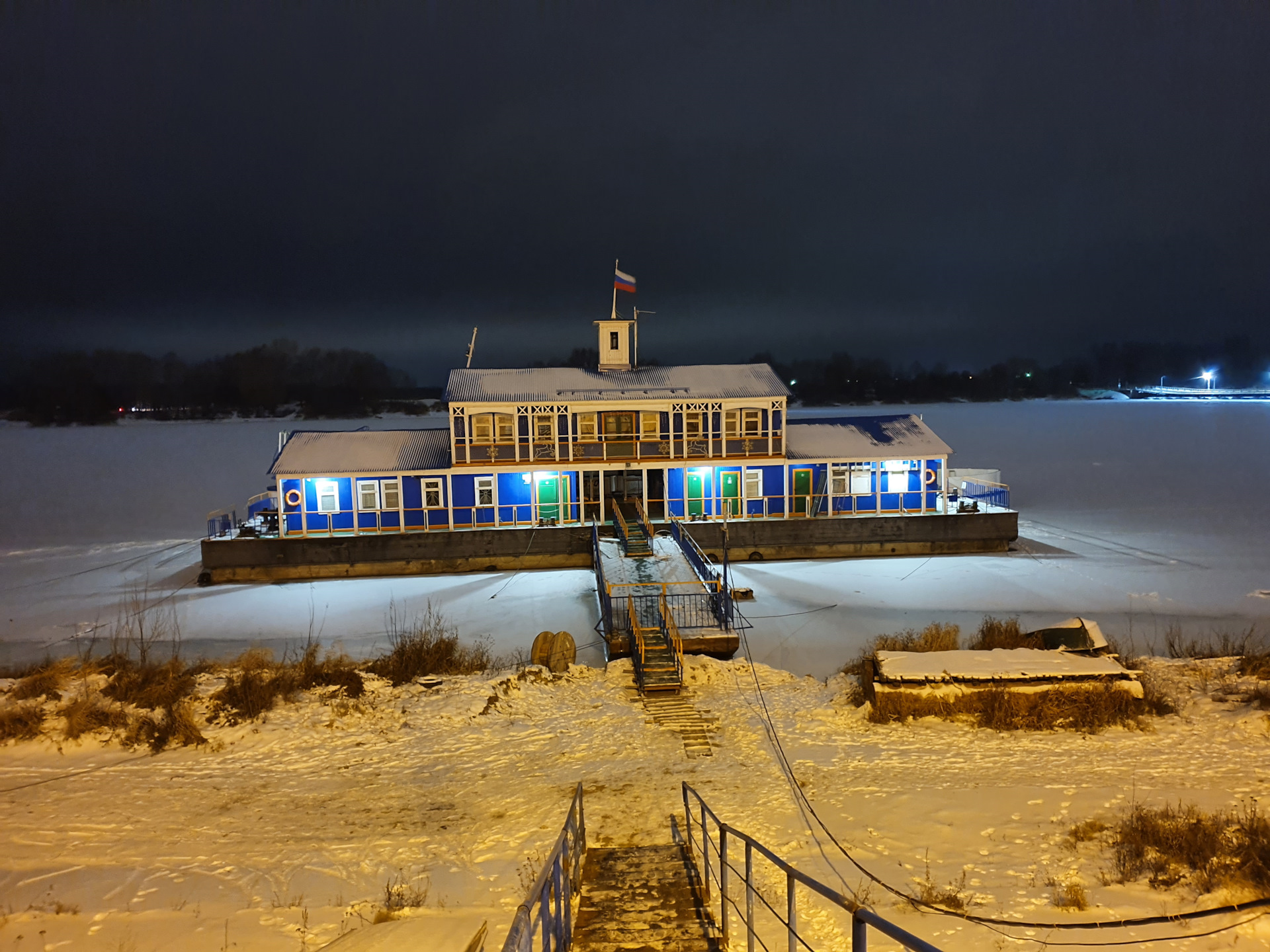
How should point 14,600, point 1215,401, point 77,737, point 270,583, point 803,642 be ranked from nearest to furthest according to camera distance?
point 77,737 < point 803,642 < point 14,600 < point 270,583 < point 1215,401

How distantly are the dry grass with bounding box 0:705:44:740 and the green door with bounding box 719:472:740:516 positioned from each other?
20.5m

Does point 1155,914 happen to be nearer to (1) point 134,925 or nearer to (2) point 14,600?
(1) point 134,925

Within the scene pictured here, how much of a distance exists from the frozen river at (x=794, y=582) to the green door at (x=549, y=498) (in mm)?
2799

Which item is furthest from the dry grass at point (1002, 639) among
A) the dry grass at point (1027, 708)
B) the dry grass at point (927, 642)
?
the dry grass at point (1027, 708)

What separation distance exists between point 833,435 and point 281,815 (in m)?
24.8

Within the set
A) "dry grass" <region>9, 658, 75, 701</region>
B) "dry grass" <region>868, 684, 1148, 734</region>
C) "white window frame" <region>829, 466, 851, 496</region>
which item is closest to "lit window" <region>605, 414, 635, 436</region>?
"white window frame" <region>829, 466, 851, 496</region>

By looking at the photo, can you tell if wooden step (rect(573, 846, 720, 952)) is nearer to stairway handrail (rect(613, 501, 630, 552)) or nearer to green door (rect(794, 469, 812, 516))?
stairway handrail (rect(613, 501, 630, 552))

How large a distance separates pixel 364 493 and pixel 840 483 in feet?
53.1

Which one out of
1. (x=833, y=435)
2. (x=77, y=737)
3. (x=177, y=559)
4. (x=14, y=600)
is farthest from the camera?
(x=833, y=435)

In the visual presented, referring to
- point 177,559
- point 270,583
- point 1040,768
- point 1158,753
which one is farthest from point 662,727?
point 177,559

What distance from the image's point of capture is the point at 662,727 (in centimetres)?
1170

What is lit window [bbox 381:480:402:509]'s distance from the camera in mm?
27047

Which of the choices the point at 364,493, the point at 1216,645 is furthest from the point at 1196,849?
the point at 364,493

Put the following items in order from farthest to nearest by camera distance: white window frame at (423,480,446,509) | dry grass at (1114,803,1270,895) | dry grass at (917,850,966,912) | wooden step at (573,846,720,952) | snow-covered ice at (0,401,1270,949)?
white window frame at (423,480,446,509) < snow-covered ice at (0,401,1270,949) < dry grass at (1114,803,1270,895) < dry grass at (917,850,966,912) < wooden step at (573,846,720,952)
